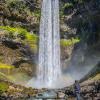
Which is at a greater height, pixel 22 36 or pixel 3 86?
pixel 22 36

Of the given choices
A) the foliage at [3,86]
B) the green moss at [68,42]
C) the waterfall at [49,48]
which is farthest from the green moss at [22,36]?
the foliage at [3,86]

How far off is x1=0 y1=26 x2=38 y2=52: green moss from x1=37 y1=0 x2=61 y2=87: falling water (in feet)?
8.47

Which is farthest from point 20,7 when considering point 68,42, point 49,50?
point 68,42

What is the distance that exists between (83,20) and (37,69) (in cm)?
1810

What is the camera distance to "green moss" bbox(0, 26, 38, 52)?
9338cm

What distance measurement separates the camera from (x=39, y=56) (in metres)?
95.1

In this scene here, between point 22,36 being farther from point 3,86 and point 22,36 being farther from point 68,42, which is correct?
point 3,86

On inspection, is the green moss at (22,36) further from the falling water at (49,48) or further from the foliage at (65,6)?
the foliage at (65,6)

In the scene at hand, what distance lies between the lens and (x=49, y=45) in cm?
9844

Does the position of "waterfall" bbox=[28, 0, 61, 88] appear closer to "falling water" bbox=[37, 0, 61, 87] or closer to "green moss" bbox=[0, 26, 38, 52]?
"falling water" bbox=[37, 0, 61, 87]

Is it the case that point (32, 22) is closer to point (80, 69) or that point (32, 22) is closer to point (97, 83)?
point (80, 69)

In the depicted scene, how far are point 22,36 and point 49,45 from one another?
8.60 meters

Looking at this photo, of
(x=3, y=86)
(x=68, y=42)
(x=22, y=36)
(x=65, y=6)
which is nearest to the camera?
(x=3, y=86)

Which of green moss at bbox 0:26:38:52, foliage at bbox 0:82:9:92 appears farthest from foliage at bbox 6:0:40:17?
foliage at bbox 0:82:9:92
